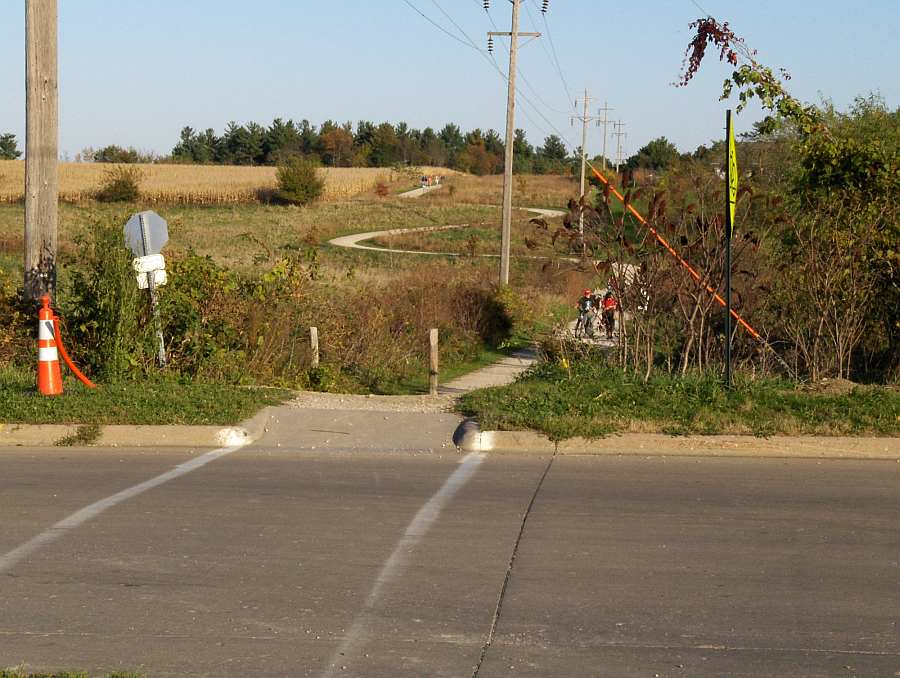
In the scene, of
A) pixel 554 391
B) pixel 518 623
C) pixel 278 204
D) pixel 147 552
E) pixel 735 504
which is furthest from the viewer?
pixel 278 204

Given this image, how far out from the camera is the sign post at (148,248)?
13391 mm

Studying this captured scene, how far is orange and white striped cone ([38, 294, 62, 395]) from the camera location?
1202cm

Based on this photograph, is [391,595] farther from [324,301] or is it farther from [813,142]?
[324,301]

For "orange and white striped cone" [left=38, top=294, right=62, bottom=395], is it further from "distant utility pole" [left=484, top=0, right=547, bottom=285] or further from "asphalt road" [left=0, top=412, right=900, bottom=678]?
"distant utility pole" [left=484, top=0, right=547, bottom=285]

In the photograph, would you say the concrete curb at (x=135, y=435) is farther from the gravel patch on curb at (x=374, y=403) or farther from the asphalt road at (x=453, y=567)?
the gravel patch on curb at (x=374, y=403)

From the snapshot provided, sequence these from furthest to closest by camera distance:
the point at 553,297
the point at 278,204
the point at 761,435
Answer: the point at 278,204, the point at 553,297, the point at 761,435

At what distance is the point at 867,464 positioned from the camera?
9.98 metres

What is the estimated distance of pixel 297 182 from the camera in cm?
9444

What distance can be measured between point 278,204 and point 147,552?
90.0m

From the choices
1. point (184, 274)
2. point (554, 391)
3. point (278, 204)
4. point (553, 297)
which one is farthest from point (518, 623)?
point (278, 204)

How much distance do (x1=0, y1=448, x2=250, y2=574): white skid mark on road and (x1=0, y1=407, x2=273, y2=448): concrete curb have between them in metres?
0.22

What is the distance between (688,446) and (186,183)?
304ft

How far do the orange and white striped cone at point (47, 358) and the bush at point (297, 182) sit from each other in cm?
8353

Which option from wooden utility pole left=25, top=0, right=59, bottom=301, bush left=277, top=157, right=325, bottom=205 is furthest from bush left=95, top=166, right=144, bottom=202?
wooden utility pole left=25, top=0, right=59, bottom=301
